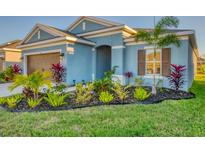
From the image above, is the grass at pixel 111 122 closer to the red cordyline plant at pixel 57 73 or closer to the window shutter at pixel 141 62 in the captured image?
the red cordyline plant at pixel 57 73

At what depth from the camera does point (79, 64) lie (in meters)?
9.88

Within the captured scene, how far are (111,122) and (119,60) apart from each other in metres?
5.76

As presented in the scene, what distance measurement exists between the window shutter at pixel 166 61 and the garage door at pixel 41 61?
569cm

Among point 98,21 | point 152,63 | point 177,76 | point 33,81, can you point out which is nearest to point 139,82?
point 152,63

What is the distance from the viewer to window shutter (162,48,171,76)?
27.4 feet

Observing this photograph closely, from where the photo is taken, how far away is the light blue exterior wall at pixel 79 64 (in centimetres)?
938

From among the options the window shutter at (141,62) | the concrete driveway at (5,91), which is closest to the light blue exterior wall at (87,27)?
the window shutter at (141,62)

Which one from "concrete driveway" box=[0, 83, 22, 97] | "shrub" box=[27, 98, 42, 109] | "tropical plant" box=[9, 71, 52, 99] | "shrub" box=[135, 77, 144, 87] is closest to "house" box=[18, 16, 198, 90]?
"shrub" box=[135, 77, 144, 87]

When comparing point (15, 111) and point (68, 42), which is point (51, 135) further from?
point (68, 42)

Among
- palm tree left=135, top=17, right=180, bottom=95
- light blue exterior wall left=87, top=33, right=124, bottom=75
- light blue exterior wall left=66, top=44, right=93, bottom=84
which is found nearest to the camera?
palm tree left=135, top=17, right=180, bottom=95

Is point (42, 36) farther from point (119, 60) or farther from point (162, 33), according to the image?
point (162, 33)

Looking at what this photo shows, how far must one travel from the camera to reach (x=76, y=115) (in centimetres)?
482

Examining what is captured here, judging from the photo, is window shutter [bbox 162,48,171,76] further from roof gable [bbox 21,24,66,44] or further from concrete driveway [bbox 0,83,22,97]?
concrete driveway [bbox 0,83,22,97]

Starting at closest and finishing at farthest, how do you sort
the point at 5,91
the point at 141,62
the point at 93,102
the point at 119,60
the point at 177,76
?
the point at 93,102, the point at 5,91, the point at 177,76, the point at 141,62, the point at 119,60
